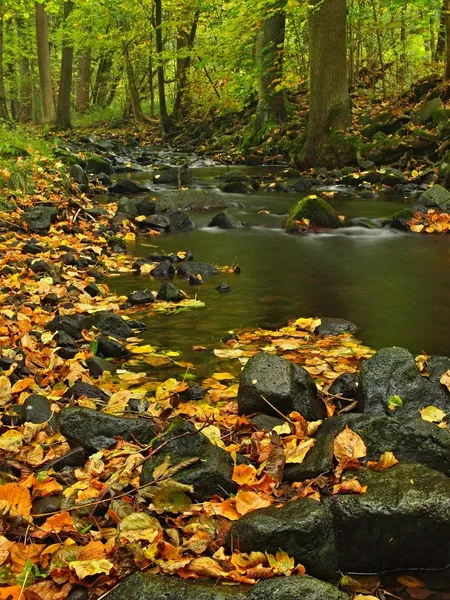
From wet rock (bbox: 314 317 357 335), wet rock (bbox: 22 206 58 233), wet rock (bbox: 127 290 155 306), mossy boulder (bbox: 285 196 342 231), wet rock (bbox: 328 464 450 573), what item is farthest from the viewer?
mossy boulder (bbox: 285 196 342 231)

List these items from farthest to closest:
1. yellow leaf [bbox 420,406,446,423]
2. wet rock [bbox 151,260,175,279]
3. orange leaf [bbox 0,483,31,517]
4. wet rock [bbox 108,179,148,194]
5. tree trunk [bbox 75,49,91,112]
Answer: tree trunk [bbox 75,49,91,112]
wet rock [bbox 108,179,148,194]
wet rock [bbox 151,260,175,279]
yellow leaf [bbox 420,406,446,423]
orange leaf [bbox 0,483,31,517]

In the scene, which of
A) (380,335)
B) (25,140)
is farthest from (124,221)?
(380,335)

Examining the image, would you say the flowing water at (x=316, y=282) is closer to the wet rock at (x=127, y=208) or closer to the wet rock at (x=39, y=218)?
the wet rock at (x=127, y=208)

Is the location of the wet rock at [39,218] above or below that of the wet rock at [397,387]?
above

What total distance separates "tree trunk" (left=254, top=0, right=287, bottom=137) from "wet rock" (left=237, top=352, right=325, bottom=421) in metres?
17.1

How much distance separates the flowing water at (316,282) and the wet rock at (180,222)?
202mm

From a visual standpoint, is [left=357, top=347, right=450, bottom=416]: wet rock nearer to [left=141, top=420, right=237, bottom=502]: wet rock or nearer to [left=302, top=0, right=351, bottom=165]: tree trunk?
[left=141, top=420, right=237, bottom=502]: wet rock

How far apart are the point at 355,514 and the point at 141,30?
2957cm

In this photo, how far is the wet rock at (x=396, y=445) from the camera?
3.04 m

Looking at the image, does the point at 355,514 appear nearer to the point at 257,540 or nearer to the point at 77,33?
the point at 257,540

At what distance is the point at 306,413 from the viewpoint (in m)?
3.80

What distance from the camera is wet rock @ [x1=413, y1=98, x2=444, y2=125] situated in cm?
1627

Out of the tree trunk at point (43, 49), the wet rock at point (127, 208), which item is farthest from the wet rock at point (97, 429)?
the tree trunk at point (43, 49)

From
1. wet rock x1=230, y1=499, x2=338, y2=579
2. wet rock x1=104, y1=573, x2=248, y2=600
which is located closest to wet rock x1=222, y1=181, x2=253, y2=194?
wet rock x1=230, y1=499, x2=338, y2=579
